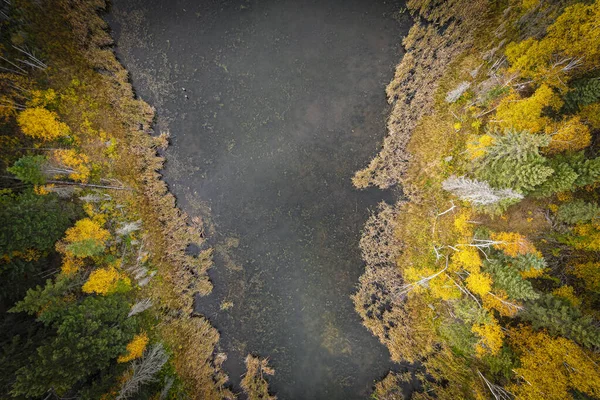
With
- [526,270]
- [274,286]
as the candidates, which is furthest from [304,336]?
[526,270]

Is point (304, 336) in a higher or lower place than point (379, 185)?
lower

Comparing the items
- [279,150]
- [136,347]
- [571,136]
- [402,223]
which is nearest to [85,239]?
[136,347]

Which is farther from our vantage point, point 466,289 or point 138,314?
point 138,314

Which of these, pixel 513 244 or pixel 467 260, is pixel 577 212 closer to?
pixel 513 244

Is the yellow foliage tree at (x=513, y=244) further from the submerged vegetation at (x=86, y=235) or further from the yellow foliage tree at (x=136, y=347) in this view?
the yellow foliage tree at (x=136, y=347)

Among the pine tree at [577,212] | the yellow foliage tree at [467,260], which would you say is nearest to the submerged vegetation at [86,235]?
the yellow foliage tree at [467,260]

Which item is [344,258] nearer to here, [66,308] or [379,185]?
[379,185]
